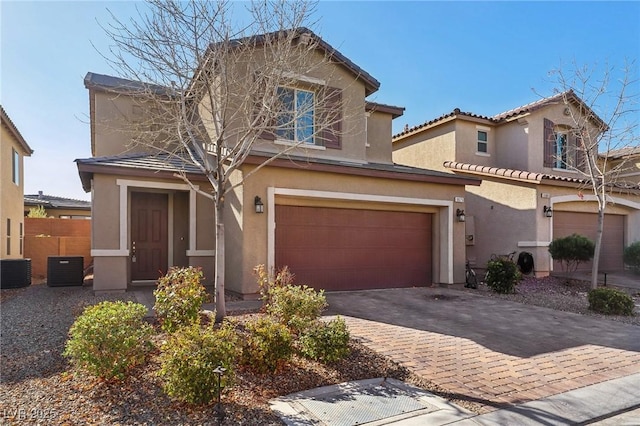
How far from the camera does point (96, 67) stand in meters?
7.23

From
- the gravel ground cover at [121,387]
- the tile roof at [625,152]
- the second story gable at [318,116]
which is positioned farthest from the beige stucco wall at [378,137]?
the tile roof at [625,152]

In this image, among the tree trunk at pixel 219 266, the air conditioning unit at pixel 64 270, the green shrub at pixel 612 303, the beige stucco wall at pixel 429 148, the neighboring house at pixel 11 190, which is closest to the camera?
the tree trunk at pixel 219 266

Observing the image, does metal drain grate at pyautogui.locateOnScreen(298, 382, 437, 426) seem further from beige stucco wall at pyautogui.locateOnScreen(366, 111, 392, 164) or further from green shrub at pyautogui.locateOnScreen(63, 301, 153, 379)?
beige stucco wall at pyautogui.locateOnScreen(366, 111, 392, 164)

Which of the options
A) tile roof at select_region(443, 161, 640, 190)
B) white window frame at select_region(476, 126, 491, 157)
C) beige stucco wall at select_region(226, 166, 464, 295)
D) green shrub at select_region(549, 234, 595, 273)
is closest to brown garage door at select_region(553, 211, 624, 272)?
tile roof at select_region(443, 161, 640, 190)

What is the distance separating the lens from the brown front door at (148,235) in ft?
37.5

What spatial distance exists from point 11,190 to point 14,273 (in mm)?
6086

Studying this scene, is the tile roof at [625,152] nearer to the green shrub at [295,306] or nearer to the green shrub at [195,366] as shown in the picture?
the green shrub at [295,306]

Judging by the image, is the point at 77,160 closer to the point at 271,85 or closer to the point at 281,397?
the point at 271,85

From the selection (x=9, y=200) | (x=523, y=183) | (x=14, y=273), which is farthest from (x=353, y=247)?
(x=9, y=200)

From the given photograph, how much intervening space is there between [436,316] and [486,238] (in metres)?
8.43

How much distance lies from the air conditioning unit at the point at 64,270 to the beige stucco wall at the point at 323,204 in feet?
15.3

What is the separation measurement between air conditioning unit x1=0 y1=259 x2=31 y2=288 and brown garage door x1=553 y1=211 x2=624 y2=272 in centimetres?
1788

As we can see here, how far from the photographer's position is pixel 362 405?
4.18 metres

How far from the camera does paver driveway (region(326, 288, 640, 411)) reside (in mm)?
5027
